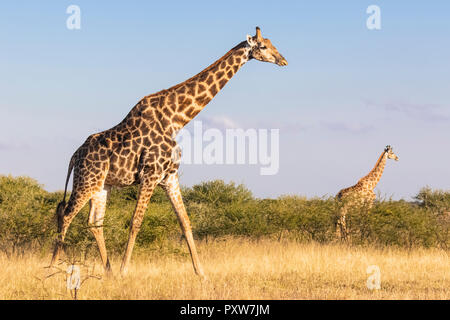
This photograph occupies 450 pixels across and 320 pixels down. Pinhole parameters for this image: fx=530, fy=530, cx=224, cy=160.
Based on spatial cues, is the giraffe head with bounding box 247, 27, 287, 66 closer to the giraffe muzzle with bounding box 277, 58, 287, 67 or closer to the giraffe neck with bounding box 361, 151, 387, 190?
Answer: the giraffe muzzle with bounding box 277, 58, 287, 67

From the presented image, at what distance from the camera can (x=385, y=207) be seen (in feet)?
51.8

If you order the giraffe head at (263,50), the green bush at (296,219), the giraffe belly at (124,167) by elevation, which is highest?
the giraffe head at (263,50)

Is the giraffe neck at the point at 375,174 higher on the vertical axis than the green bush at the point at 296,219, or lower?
higher

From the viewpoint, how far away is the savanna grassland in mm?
7660

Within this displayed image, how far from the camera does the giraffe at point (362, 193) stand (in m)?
15.4

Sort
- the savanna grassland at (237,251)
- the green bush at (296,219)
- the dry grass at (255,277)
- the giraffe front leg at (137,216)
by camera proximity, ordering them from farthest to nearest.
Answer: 1. the green bush at (296,219)
2. the giraffe front leg at (137,216)
3. the savanna grassland at (237,251)
4. the dry grass at (255,277)

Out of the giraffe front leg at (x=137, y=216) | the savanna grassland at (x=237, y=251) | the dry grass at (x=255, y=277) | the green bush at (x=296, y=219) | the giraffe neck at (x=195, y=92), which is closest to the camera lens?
the dry grass at (x=255, y=277)

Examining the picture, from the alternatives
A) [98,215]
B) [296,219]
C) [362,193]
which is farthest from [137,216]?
[362,193]

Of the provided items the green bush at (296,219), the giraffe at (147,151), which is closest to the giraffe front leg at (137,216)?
the giraffe at (147,151)

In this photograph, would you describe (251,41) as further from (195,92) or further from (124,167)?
(124,167)

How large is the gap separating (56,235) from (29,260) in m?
1.61

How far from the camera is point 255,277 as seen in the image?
9.02m

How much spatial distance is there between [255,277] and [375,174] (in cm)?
1171

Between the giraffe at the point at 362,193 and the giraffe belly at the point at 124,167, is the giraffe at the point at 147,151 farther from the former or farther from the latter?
the giraffe at the point at 362,193
